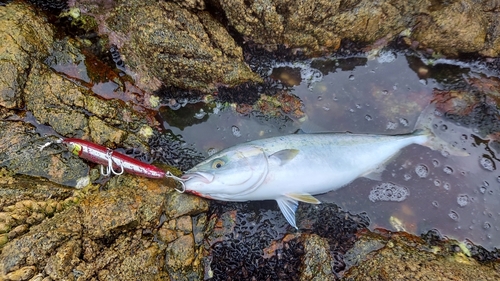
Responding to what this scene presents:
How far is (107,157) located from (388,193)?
318 cm

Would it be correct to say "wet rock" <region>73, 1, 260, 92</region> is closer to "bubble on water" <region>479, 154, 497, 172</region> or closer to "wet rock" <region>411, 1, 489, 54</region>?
"wet rock" <region>411, 1, 489, 54</region>

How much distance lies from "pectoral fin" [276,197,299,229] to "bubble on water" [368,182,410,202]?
1.01 meters

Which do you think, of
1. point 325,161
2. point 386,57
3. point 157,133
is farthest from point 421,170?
point 157,133

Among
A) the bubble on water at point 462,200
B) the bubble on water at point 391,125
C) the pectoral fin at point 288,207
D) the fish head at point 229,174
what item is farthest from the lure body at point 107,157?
the bubble on water at point 462,200

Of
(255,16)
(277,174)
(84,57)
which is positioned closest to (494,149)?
(277,174)

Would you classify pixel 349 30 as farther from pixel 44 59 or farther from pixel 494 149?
pixel 44 59

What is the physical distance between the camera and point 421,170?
3.99 m

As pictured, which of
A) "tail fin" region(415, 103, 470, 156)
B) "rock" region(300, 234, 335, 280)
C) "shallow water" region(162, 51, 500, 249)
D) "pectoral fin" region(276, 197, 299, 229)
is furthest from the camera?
"tail fin" region(415, 103, 470, 156)

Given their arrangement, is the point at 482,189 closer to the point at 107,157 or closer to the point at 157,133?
the point at 157,133

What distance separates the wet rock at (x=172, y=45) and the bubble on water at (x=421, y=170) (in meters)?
2.26

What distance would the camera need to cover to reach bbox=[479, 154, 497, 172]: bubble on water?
3.91 m

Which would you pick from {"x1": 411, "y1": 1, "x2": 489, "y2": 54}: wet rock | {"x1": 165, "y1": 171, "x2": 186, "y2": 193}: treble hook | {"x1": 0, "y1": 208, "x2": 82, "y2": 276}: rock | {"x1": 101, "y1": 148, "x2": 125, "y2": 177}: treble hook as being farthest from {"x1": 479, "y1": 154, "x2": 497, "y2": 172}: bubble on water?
{"x1": 0, "y1": 208, "x2": 82, "y2": 276}: rock

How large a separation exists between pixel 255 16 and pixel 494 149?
3.30 metres

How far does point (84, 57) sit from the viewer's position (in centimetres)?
374
